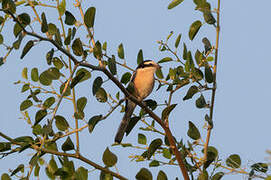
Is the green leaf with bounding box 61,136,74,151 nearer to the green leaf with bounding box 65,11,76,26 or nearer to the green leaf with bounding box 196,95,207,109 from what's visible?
the green leaf with bounding box 65,11,76,26

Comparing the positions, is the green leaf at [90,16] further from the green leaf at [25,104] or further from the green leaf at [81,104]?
the green leaf at [25,104]

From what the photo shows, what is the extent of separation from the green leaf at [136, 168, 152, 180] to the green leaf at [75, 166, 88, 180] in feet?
1.03

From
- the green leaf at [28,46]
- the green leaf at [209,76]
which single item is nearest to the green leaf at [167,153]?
the green leaf at [209,76]

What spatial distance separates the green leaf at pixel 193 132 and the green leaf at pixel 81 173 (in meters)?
0.78

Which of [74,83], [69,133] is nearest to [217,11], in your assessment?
[74,83]

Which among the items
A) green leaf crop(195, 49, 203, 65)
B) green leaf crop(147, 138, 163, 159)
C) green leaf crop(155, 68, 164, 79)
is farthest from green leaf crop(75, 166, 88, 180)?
green leaf crop(155, 68, 164, 79)

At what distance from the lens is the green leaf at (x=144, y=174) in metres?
2.36

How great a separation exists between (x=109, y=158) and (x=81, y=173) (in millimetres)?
191

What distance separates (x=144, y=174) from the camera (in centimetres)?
237

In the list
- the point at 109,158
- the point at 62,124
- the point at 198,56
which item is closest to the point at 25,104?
the point at 62,124

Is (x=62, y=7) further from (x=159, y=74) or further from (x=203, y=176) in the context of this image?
(x=203, y=176)

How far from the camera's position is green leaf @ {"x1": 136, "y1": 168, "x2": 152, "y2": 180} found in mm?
2359

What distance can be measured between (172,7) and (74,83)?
30.7 inches

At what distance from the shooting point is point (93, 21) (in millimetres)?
2439
